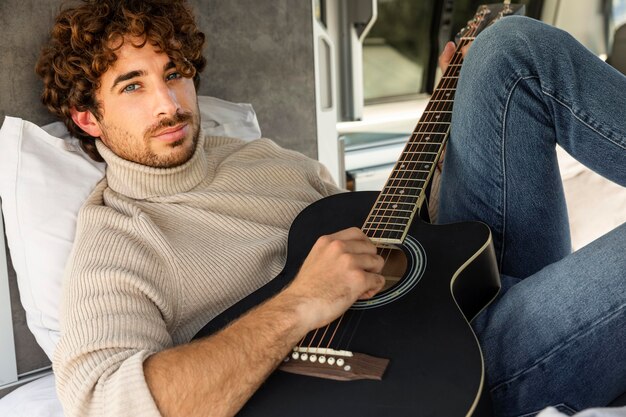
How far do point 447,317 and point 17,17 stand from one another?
1.17 m

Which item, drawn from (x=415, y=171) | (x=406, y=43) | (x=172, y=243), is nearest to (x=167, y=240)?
(x=172, y=243)

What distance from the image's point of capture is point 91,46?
1.47m

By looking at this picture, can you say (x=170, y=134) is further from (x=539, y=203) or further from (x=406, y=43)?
(x=406, y=43)

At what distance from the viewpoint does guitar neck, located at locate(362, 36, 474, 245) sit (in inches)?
→ 49.6

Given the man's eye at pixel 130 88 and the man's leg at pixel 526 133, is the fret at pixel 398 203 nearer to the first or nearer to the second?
the man's leg at pixel 526 133

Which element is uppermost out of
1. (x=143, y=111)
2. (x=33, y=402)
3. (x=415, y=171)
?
(x=143, y=111)

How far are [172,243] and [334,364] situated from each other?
0.51m

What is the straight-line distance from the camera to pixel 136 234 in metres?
1.34

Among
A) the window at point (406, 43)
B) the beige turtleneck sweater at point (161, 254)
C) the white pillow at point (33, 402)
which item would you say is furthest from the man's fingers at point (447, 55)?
the window at point (406, 43)

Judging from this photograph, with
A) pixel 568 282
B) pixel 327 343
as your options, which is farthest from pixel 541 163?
pixel 327 343

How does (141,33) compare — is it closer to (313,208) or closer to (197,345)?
(313,208)

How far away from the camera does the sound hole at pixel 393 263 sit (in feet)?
4.12

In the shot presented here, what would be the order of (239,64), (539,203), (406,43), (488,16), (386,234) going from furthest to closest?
(406,43) < (239,64) < (488,16) < (539,203) < (386,234)

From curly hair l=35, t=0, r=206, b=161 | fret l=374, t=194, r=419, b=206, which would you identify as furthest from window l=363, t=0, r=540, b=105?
fret l=374, t=194, r=419, b=206
